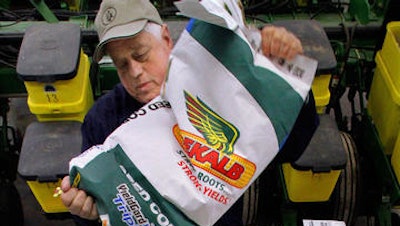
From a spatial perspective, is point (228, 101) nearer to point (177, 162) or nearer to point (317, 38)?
point (177, 162)

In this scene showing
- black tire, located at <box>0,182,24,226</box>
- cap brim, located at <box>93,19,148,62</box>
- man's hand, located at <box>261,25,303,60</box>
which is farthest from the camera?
black tire, located at <box>0,182,24,226</box>

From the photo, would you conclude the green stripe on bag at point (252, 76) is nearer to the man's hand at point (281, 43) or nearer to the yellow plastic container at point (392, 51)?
the man's hand at point (281, 43)

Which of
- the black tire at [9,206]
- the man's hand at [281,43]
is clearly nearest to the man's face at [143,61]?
the man's hand at [281,43]

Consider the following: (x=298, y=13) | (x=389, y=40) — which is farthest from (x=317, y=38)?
(x=298, y=13)

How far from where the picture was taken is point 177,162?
→ 115 centimetres

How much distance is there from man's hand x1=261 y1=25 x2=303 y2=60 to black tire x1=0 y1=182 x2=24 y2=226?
1827 mm

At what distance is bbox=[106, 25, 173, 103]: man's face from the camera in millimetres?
1342

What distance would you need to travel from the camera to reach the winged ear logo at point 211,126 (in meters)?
1.12

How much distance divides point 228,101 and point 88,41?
4.67 ft

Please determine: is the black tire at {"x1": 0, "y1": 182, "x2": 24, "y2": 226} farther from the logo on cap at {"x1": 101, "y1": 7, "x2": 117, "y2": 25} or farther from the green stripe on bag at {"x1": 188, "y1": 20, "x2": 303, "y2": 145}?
the green stripe on bag at {"x1": 188, "y1": 20, "x2": 303, "y2": 145}

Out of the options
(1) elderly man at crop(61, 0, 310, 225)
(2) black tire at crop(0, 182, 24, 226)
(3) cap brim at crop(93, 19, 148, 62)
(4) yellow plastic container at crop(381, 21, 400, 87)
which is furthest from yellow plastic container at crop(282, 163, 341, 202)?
(2) black tire at crop(0, 182, 24, 226)

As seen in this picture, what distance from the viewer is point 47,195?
1.92 metres

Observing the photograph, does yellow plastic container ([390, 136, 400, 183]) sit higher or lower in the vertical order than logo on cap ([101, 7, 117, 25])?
lower

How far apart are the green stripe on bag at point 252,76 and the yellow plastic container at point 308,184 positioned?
2.59ft
